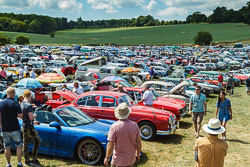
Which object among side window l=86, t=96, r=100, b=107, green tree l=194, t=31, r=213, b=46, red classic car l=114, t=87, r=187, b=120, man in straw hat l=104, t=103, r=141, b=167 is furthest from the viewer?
green tree l=194, t=31, r=213, b=46

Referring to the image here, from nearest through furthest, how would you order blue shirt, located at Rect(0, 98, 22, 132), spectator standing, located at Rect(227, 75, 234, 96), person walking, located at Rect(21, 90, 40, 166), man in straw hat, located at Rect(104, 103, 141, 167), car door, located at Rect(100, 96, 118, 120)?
man in straw hat, located at Rect(104, 103, 141, 167) < blue shirt, located at Rect(0, 98, 22, 132) < person walking, located at Rect(21, 90, 40, 166) < car door, located at Rect(100, 96, 118, 120) < spectator standing, located at Rect(227, 75, 234, 96)

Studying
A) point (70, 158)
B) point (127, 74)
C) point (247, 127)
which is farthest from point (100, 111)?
point (127, 74)

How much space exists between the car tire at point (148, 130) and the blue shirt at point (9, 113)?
4.31 m

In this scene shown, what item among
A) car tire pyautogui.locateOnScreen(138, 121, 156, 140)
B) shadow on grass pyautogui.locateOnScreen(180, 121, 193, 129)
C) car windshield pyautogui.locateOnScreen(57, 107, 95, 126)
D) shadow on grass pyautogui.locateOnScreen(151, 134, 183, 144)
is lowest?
shadow on grass pyautogui.locateOnScreen(151, 134, 183, 144)

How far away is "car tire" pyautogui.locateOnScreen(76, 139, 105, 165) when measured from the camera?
654 centimetres

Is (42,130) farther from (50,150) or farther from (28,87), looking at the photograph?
(28,87)

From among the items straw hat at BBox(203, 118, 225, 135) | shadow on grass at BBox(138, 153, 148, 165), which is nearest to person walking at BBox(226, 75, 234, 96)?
shadow on grass at BBox(138, 153, 148, 165)

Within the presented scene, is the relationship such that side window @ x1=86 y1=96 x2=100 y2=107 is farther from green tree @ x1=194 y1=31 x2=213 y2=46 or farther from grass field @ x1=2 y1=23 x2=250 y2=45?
grass field @ x1=2 y1=23 x2=250 y2=45

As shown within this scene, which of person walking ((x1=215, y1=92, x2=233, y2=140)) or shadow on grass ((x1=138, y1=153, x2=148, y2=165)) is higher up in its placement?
person walking ((x1=215, y1=92, x2=233, y2=140))

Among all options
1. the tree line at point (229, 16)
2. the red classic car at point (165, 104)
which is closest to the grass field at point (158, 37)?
the tree line at point (229, 16)

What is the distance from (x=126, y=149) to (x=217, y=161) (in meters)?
1.37

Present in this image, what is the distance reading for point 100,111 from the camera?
9188 mm

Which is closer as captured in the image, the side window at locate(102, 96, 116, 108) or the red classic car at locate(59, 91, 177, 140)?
the red classic car at locate(59, 91, 177, 140)

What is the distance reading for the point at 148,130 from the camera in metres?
8.85
